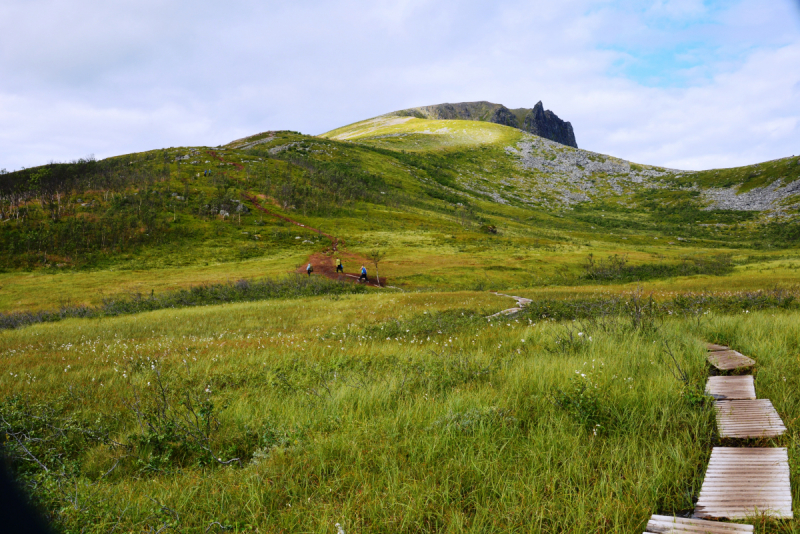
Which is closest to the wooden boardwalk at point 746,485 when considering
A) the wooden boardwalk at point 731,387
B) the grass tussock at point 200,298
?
the wooden boardwalk at point 731,387

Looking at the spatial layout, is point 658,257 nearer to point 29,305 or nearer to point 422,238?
point 422,238

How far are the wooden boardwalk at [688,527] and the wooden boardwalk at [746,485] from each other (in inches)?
6.0

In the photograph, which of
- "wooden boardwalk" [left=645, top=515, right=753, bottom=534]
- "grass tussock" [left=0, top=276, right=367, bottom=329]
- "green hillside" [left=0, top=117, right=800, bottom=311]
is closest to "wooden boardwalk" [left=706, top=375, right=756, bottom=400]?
"wooden boardwalk" [left=645, top=515, right=753, bottom=534]

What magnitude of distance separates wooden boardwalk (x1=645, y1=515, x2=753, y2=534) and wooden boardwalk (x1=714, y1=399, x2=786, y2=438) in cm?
131

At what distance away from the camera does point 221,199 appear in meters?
87.2

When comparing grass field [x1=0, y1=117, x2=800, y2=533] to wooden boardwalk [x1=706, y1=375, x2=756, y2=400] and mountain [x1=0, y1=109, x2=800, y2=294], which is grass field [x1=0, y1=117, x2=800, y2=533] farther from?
mountain [x1=0, y1=109, x2=800, y2=294]

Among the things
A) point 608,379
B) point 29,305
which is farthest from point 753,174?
point 29,305

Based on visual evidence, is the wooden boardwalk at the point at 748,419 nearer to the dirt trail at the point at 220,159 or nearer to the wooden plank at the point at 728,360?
the wooden plank at the point at 728,360

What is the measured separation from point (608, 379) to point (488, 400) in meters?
1.59

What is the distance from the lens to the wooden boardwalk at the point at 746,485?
7.98ft

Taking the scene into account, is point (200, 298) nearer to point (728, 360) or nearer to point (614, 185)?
point (728, 360)

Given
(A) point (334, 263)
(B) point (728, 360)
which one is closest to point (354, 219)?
(A) point (334, 263)

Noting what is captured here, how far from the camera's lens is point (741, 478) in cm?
270

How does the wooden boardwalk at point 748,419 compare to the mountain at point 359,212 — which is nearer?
the wooden boardwalk at point 748,419
